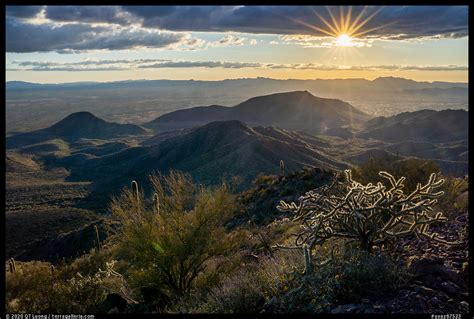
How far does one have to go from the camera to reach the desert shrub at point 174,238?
9.36m

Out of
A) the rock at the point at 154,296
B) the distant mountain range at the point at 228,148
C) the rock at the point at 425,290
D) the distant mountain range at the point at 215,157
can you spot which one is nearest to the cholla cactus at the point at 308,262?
the rock at the point at 425,290

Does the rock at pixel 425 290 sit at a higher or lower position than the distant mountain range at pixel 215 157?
higher

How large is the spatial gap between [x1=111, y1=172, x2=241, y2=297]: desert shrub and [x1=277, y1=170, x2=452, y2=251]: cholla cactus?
3758mm

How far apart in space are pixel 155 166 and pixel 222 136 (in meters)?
15.9

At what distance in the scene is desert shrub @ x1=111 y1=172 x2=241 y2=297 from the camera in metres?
9.36

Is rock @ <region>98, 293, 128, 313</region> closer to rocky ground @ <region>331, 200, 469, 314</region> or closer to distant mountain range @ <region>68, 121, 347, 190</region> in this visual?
rocky ground @ <region>331, 200, 469, 314</region>

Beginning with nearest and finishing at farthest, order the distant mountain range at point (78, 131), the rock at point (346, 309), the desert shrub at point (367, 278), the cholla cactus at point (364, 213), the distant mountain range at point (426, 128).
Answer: the rock at point (346, 309), the desert shrub at point (367, 278), the cholla cactus at point (364, 213), the distant mountain range at point (426, 128), the distant mountain range at point (78, 131)

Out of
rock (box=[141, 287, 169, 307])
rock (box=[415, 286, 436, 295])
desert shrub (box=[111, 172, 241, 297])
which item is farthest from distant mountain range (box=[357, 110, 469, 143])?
rock (box=[415, 286, 436, 295])

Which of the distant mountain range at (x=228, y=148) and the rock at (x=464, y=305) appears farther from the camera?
the distant mountain range at (x=228, y=148)

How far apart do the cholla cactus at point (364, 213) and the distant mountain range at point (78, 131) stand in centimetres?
17258

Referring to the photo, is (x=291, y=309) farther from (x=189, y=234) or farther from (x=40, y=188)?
(x=40, y=188)

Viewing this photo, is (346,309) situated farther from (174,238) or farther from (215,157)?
(215,157)

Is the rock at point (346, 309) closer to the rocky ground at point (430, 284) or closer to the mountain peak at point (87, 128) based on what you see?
the rocky ground at point (430, 284)

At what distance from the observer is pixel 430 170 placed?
16.2 meters
